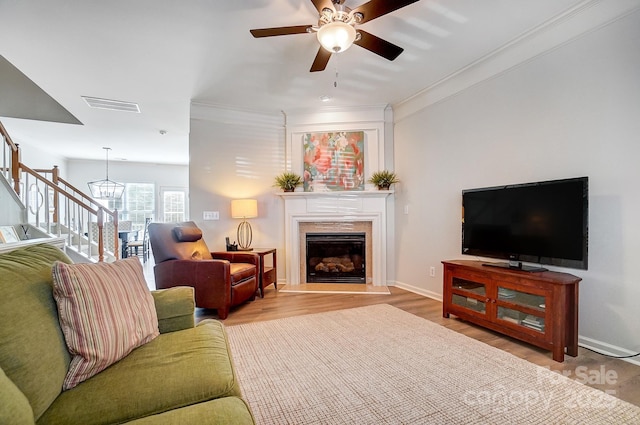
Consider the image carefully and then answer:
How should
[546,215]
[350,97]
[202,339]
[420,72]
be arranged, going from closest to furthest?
[202,339] < [546,215] < [420,72] < [350,97]

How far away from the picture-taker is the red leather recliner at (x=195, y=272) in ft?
10.0

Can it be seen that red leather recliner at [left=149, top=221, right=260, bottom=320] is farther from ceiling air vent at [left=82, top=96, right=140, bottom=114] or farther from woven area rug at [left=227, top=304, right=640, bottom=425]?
ceiling air vent at [left=82, top=96, right=140, bottom=114]

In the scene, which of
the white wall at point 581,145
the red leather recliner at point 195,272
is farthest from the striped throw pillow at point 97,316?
the white wall at point 581,145

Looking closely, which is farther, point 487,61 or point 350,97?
point 350,97

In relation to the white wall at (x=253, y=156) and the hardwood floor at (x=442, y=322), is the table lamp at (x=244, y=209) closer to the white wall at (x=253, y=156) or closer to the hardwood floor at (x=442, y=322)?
the white wall at (x=253, y=156)

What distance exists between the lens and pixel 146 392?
3.45 feet

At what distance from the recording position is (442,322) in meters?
2.92

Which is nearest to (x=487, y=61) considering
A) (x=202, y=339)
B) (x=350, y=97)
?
(x=350, y=97)

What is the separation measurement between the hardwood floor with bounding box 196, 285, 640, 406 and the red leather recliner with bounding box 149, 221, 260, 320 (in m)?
0.21

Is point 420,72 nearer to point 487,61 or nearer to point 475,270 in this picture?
point 487,61

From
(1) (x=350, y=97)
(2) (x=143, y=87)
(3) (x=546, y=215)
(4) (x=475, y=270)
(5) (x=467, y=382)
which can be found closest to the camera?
(5) (x=467, y=382)

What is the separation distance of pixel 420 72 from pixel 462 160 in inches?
43.9

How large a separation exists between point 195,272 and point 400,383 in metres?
2.24

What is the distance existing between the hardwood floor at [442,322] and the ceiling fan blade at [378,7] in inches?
103
